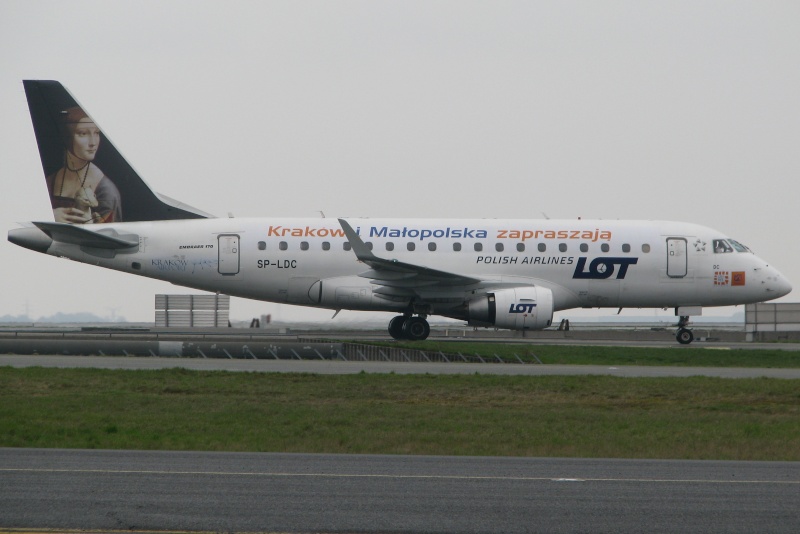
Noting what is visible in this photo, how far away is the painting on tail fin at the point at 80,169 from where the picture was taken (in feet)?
104

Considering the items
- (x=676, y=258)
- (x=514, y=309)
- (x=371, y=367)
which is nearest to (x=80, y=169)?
(x=371, y=367)

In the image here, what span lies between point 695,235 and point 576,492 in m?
25.8

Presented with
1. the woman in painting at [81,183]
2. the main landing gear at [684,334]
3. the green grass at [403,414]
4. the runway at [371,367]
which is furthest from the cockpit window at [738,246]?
the woman in painting at [81,183]

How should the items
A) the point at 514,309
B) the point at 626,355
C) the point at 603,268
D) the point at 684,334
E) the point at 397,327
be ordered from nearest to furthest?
1. the point at 626,355
2. the point at 514,309
3. the point at 397,327
4. the point at 603,268
5. the point at 684,334

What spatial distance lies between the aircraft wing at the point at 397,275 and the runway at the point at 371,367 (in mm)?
A: 4347

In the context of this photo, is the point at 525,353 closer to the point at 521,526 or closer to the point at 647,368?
the point at 647,368

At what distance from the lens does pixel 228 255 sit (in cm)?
3123

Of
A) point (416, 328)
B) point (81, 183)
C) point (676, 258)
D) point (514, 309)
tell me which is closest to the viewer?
point (514, 309)

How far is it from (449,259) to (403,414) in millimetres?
16255

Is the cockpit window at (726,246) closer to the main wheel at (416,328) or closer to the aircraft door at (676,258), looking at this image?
the aircraft door at (676,258)

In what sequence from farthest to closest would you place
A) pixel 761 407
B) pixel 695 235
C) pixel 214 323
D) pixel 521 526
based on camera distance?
pixel 214 323, pixel 695 235, pixel 761 407, pixel 521 526

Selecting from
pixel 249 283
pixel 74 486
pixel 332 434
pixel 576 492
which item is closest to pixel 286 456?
pixel 332 434

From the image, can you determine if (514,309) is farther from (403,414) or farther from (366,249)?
(403,414)

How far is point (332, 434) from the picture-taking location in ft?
45.2
